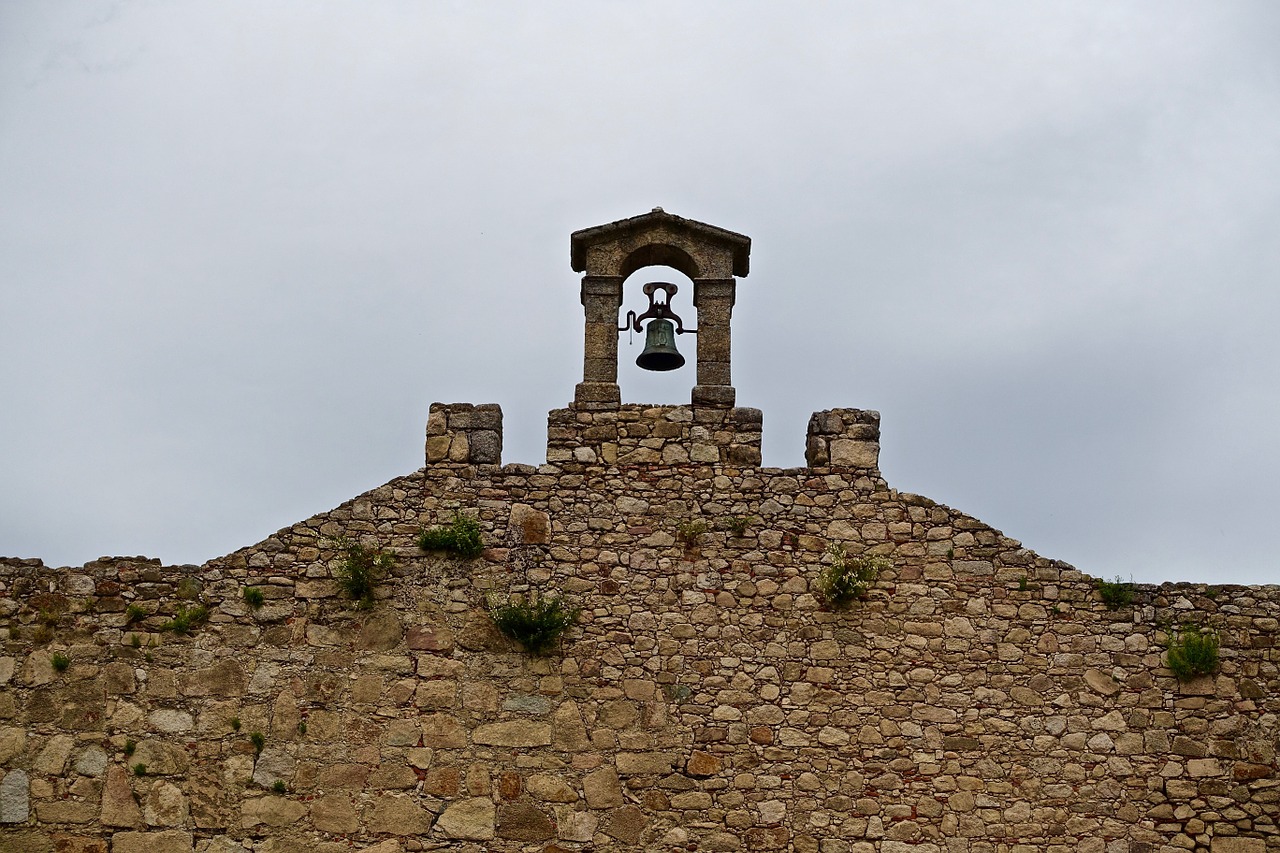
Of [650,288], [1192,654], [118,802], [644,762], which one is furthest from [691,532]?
[118,802]

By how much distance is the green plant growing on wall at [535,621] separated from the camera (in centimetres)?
1085

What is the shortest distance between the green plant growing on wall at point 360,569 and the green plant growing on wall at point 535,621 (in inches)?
39.4

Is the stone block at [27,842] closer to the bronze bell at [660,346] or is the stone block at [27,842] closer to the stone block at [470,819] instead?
the stone block at [470,819]

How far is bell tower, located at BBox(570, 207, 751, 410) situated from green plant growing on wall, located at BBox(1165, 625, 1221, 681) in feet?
14.2

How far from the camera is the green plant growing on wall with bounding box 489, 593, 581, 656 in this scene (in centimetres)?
1085

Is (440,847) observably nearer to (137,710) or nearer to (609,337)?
(137,710)

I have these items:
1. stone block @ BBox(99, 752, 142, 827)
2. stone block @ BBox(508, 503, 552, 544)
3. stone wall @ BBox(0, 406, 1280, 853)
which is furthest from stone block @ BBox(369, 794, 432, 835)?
stone block @ BBox(508, 503, 552, 544)

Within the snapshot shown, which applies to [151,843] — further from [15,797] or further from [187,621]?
[187,621]

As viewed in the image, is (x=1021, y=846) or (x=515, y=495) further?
(x=515, y=495)

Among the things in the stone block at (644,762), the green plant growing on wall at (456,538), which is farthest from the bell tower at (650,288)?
the stone block at (644,762)

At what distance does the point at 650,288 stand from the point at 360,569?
368 cm

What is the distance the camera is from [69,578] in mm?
11078

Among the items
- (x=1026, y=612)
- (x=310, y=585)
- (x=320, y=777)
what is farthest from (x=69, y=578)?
(x=1026, y=612)

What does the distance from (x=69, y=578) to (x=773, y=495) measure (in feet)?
19.7
